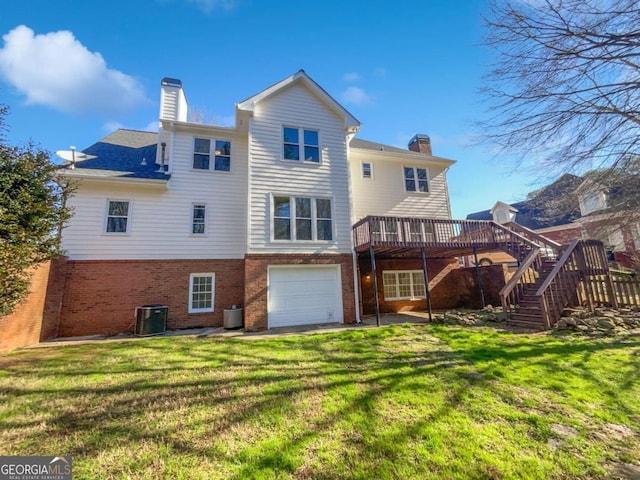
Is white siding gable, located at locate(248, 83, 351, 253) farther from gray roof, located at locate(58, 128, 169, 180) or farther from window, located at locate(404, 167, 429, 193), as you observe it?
window, located at locate(404, 167, 429, 193)

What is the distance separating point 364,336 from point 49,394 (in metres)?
6.45

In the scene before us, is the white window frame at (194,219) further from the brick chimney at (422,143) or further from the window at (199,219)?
the brick chimney at (422,143)

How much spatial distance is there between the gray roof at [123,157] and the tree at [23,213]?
4.12 m

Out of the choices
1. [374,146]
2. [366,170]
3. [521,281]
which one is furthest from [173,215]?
[521,281]

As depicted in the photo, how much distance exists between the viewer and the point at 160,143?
12438mm

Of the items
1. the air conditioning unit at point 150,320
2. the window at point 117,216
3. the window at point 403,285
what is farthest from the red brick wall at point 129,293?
the window at point 403,285

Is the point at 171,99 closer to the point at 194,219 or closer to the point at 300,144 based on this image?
the point at 194,219

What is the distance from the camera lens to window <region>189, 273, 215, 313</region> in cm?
1063

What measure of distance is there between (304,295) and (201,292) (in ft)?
13.3

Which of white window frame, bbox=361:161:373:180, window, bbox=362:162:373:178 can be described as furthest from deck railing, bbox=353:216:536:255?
window, bbox=362:162:373:178

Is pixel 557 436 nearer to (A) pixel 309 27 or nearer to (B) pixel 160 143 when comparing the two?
(A) pixel 309 27

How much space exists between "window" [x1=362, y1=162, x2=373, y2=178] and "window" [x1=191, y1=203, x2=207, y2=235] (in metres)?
7.82

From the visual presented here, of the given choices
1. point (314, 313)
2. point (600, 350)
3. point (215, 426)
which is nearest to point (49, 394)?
point (215, 426)

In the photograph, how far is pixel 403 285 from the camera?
13836 millimetres
